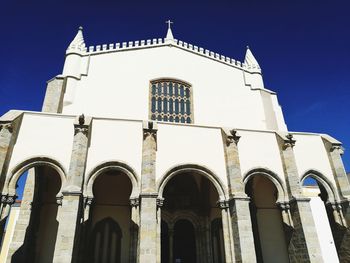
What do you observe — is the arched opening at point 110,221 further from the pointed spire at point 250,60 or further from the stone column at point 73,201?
the pointed spire at point 250,60

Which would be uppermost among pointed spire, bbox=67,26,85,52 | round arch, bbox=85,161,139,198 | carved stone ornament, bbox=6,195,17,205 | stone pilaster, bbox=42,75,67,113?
pointed spire, bbox=67,26,85,52

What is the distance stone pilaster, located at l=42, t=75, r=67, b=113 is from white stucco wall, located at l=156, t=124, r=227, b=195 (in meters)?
6.90

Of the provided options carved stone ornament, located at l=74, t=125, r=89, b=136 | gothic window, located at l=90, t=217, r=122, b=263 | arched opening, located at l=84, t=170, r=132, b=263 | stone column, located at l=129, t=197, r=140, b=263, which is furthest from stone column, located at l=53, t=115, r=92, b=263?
gothic window, located at l=90, t=217, r=122, b=263

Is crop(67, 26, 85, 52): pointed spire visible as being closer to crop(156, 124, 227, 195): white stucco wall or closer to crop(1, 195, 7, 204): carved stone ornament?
crop(156, 124, 227, 195): white stucco wall

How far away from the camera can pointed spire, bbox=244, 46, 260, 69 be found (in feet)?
68.3

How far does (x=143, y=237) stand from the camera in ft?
32.6

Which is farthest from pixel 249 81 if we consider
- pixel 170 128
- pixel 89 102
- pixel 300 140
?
pixel 89 102

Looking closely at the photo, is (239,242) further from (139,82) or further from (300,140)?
(139,82)

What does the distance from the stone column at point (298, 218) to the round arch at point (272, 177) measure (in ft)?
0.93

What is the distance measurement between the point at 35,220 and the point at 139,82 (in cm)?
944

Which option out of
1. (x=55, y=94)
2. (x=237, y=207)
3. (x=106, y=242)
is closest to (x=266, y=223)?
(x=237, y=207)

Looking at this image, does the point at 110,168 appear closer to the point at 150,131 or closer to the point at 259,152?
the point at 150,131

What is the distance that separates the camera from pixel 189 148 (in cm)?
1260

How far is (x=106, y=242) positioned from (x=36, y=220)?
346 centimetres
